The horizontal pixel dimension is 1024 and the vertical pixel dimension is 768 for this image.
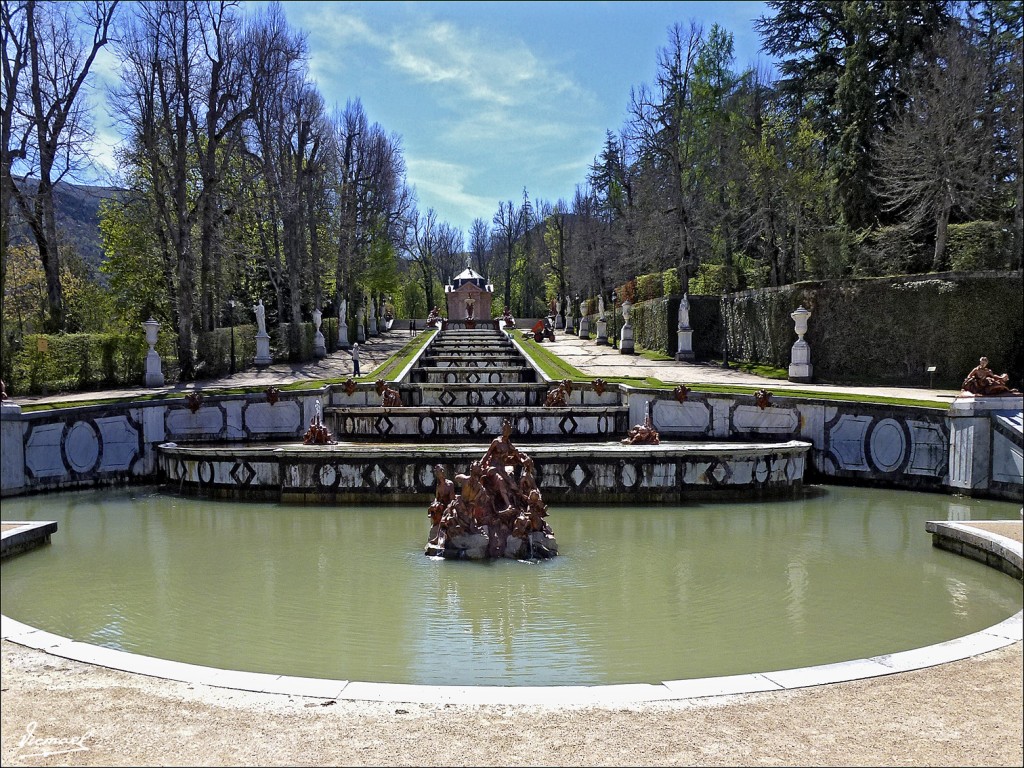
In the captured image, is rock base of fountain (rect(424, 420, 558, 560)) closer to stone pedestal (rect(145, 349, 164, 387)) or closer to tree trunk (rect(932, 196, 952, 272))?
stone pedestal (rect(145, 349, 164, 387))

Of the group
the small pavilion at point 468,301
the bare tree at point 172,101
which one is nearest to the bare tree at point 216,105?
the bare tree at point 172,101

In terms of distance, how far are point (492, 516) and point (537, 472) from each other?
466cm

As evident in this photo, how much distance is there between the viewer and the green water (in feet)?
24.2

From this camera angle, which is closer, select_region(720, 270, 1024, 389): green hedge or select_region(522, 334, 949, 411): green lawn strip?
select_region(522, 334, 949, 411): green lawn strip

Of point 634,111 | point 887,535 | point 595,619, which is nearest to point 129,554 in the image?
point 595,619

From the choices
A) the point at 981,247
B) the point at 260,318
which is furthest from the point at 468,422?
the point at 981,247

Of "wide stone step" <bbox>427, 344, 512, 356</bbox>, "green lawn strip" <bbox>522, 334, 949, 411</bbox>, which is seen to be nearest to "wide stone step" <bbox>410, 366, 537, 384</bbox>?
"green lawn strip" <bbox>522, 334, 949, 411</bbox>

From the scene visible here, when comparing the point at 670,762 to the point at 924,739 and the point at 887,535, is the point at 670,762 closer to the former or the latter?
the point at 924,739

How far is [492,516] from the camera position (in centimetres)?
1116

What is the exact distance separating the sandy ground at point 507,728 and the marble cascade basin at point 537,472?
10.0 metres

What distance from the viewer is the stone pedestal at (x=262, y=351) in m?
32.9

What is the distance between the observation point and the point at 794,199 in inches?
1459

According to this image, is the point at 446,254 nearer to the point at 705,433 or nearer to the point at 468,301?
the point at 468,301

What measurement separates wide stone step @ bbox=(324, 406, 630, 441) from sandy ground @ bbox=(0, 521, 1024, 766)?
1563 cm
